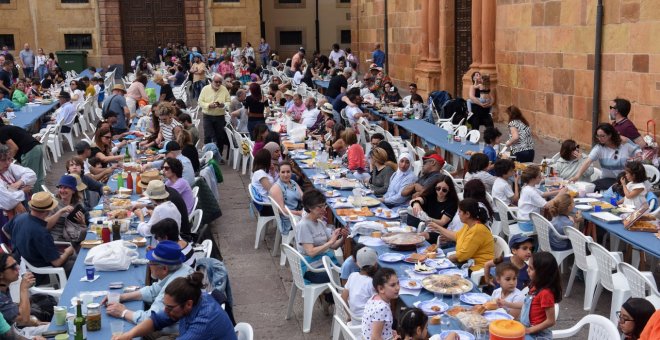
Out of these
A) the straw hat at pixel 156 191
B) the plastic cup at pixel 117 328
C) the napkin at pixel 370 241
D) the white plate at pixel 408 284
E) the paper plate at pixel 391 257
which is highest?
the straw hat at pixel 156 191

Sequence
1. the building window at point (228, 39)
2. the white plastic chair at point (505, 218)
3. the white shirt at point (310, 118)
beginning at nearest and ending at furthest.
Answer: the white plastic chair at point (505, 218), the white shirt at point (310, 118), the building window at point (228, 39)

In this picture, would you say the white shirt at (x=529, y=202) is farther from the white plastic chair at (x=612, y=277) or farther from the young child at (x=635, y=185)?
the white plastic chair at (x=612, y=277)

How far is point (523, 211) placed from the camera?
29.5 feet

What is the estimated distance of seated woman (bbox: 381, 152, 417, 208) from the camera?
970cm

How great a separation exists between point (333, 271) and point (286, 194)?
7.40ft

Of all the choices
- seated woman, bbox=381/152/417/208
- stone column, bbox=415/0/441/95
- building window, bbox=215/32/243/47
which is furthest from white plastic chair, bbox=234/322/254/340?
building window, bbox=215/32/243/47

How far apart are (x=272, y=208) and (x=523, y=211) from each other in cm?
312

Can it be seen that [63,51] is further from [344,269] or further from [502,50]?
[344,269]

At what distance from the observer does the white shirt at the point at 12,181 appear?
9602mm

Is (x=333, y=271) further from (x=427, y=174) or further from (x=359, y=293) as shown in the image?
(x=427, y=174)

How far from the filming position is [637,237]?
7.92 meters

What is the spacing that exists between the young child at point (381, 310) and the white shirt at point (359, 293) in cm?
30

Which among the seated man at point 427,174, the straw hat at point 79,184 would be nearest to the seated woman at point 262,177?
the seated man at point 427,174

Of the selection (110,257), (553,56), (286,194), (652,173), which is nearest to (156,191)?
(110,257)
